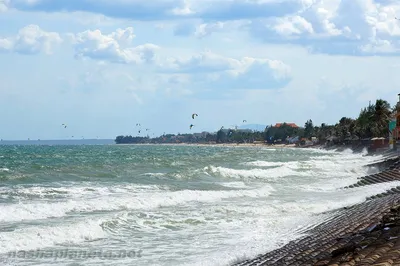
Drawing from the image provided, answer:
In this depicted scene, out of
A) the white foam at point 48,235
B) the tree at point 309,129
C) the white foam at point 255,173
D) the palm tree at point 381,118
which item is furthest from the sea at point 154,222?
the tree at point 309,129

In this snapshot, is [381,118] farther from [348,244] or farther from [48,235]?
[348,244]

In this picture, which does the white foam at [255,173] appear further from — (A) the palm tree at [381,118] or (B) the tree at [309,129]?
(B) the tree at [309,129]

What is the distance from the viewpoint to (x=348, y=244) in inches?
439

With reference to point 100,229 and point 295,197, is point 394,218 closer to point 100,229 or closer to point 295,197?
point 100,229

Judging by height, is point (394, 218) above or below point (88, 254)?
above

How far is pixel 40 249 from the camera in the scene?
570 inches

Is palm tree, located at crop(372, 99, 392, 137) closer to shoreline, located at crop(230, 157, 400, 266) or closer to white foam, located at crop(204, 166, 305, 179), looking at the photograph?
white foam, located at crop(204, 166, 305, 179)

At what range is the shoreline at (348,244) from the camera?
8.96 m

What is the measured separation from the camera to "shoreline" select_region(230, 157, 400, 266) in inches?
353

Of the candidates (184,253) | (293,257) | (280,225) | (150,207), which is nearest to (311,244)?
(293,257)

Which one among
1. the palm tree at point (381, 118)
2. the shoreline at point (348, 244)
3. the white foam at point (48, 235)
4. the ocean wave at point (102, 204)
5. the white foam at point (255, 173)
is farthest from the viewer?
the palm tree at point (381, 118)

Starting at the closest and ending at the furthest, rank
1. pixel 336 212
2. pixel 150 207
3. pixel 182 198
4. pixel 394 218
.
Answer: pixel 394 218, pixel 336 212, pixel 150 207, pixel 182 198

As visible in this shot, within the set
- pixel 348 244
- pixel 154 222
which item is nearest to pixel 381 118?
pixel 154 222

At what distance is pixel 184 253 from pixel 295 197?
13.2m
